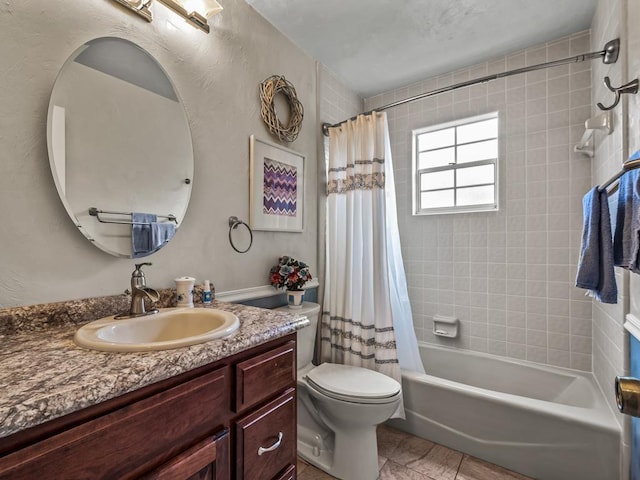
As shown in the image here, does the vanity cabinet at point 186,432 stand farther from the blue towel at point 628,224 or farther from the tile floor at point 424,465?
the blue towel at point 628,224

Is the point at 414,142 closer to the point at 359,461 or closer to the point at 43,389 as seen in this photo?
the point at 359,461

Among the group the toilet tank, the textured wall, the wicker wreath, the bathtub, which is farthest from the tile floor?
the wicker wreath

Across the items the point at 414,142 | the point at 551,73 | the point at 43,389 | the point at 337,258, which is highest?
the point at 551,73

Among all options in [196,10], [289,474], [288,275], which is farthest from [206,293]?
[196,10]

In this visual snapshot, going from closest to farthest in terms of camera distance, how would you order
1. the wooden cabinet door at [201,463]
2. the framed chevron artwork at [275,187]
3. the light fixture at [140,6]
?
the wooden cabinet door at [201,463]
the light fixture at [140,6]
the framed chevron artwork at [275,187]

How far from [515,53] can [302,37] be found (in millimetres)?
1543

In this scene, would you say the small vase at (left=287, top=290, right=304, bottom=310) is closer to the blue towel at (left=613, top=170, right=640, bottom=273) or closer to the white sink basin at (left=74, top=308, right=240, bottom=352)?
the white sink basin at (left=74, top=308, right=240, bottom=352)

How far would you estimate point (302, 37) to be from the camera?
1.96 m

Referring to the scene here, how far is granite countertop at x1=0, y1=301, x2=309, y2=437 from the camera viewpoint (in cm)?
51

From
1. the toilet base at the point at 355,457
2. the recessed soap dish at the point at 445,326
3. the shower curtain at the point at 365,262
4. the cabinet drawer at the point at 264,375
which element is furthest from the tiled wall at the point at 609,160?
the cabinet drawer at the point at 264,375

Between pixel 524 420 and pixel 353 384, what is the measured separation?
0.91 m

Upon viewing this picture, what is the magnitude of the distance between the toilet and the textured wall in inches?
25.1

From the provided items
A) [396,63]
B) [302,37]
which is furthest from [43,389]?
[396,63]

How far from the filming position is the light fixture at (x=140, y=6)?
3.77ft
